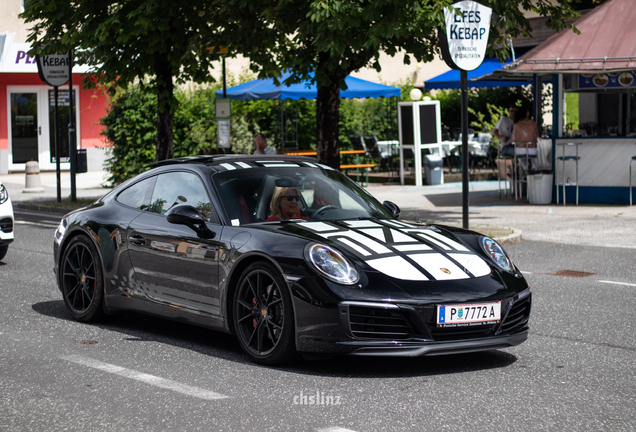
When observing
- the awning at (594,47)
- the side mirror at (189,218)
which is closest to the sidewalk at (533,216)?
the awning at (594,47)

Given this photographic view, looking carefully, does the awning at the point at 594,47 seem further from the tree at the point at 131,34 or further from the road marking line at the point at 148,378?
the road marking line at the point at 148,378

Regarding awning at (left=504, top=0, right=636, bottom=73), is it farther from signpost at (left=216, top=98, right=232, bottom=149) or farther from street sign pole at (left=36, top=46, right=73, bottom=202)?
street sign pole at (left=36, top=46, right=73, bottom=202)

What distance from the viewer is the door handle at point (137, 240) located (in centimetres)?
670

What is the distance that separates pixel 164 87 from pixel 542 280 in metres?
10.3

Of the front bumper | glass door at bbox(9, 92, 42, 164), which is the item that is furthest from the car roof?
glass door at bbox(9, 92, 42, 164)

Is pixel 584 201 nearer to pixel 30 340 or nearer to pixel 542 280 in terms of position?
pixel 542 280

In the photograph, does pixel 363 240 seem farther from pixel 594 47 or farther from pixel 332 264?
pixel 594 47

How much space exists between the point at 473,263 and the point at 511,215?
34.3ft

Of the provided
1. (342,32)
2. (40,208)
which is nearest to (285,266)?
(342,32)

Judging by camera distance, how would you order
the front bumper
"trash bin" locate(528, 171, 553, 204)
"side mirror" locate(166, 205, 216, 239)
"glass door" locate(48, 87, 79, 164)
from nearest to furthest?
the front bumper, "side mirror" locate(166, 205, 216, 239), "trash bin" locate(528, 171, 553, 204), "glass door" locate(48, 87, 79, 164)

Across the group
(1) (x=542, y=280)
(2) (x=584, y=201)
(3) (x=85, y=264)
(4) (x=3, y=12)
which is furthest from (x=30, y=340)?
(4) (x=3, y=12)

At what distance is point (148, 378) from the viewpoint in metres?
5.50

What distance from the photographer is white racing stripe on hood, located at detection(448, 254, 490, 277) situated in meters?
5.68

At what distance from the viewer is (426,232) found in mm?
6234
